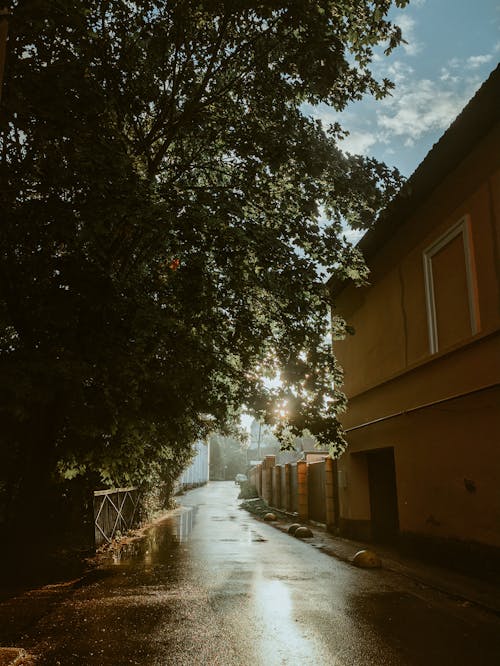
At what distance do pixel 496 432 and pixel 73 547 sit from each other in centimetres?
890

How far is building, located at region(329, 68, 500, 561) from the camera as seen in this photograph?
809 centimetres

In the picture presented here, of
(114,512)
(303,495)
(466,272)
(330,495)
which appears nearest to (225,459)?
(303,495)

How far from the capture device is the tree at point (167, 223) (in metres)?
7.57

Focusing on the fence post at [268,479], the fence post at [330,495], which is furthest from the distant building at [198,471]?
the fence post at [330,495]

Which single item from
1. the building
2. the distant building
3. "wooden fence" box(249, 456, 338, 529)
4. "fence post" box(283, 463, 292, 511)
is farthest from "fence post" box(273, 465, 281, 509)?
the distant building

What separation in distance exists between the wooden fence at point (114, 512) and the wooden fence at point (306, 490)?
6.42 meters

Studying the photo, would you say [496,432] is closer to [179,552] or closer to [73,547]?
[179,552]

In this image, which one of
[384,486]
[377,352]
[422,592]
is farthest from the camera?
[384,486]

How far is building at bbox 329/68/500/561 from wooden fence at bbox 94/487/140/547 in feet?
21.9

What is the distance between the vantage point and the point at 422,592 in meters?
7.32

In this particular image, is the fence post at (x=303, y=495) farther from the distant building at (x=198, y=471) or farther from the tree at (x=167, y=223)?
the distant building at (x=198, y=471)

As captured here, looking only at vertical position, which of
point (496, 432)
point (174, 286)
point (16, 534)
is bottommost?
point (16, 534)

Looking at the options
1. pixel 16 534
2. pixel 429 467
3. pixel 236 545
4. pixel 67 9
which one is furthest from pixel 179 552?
pixel 67 9

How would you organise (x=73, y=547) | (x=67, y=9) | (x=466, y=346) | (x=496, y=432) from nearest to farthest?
(x=67, y=9)
(x=496, y=432)
(x=466, y=346)
(x=73, y=547)
